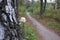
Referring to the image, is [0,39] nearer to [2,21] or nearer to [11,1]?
[2,21]

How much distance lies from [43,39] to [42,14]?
16.9 metres

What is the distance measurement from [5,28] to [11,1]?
1335 millimetres

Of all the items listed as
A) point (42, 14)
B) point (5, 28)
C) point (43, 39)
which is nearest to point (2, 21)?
point (5, 28)

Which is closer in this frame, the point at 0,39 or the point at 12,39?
the point at 0,39

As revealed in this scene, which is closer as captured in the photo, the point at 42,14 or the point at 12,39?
the point at 12,39

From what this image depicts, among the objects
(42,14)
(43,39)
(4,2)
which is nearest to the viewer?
(4,2)

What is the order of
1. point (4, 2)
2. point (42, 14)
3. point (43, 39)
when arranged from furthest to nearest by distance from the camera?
point (42, 14) → point (43, 39) → point (4, 2)

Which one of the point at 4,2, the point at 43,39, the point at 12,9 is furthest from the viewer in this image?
the point at 43,39

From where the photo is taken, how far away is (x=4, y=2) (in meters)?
7.48

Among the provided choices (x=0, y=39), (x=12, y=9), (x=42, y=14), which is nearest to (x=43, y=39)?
(x=12, y=9)

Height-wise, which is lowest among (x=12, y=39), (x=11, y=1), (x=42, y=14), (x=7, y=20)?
(x=42, y=14)

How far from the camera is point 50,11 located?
112ft

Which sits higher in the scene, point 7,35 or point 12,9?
point 12,9

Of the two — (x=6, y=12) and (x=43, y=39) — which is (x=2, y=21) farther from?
(x=43, y=39)
